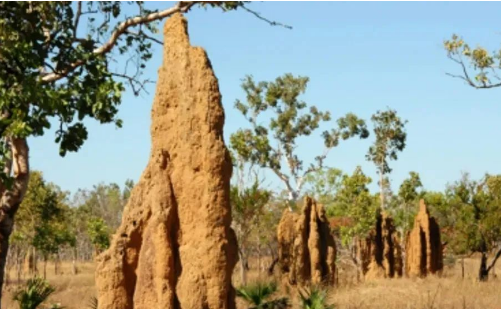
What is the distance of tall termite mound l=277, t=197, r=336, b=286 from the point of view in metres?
26.7

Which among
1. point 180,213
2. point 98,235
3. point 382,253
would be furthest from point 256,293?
point 98,235

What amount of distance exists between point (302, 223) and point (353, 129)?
21.8 m

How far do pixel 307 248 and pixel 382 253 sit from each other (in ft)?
29.0

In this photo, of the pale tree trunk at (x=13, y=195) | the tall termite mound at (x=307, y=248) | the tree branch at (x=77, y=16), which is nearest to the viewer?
the pale tree trunk at (x=13, y=195)

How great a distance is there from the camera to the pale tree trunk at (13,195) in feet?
36.6

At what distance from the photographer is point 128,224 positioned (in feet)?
37.5

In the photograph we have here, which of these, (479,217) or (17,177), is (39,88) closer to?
(17,177)

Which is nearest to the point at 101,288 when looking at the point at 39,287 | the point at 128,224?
the point at 128,224

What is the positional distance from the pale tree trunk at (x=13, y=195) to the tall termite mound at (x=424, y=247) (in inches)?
943

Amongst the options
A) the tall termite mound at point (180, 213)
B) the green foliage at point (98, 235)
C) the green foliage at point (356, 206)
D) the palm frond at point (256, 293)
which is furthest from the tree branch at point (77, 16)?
the green foliage at point (98, 235)

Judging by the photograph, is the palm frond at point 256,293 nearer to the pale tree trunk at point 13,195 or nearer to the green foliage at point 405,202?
the pale tree trunk at point 13,195

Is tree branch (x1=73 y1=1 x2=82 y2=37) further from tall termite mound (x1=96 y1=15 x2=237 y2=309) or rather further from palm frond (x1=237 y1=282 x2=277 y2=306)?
palm frond (x1=237 y1=282 x2=277 y2=306)

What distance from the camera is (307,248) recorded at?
2709 centimetres

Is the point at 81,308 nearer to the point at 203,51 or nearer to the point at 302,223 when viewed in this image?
the point at 302,223
